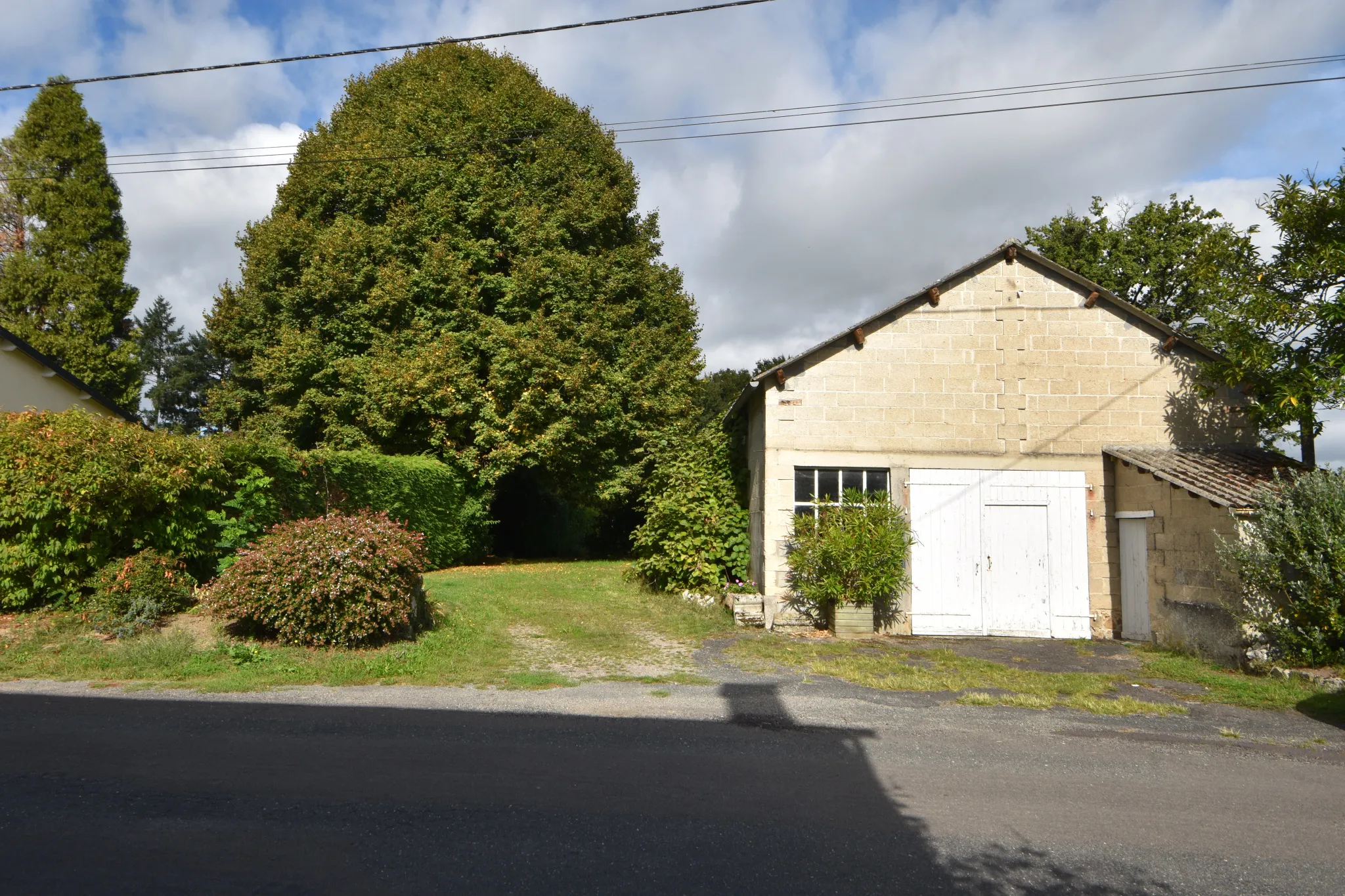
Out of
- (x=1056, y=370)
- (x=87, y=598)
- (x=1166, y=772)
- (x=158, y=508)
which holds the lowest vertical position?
(x=1166, y=772)

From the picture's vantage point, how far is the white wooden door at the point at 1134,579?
479 inches

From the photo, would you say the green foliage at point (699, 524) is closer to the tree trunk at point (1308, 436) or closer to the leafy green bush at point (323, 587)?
the leafy green bush at point (323, 587)

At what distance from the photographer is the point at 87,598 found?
11.2m

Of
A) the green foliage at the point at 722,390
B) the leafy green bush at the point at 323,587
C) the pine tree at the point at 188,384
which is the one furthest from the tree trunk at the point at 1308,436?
the pine tree at the point at 188,384

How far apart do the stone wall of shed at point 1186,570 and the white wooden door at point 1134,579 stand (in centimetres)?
→ 11

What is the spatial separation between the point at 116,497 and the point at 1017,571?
1248 cm

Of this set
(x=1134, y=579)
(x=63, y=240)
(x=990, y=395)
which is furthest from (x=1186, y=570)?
(x=63, y=240)

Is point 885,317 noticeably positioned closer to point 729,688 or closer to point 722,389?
point 729,688

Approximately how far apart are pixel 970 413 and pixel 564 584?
8431 millimetres

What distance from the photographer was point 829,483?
43.4 ft

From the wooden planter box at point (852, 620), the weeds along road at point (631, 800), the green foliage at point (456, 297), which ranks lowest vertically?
the weeds along road at point (631, 800)

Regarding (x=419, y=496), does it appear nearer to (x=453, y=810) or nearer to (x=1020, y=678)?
(x=1020, y=678)

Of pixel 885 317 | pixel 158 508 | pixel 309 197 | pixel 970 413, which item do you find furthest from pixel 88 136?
pixel 970 413

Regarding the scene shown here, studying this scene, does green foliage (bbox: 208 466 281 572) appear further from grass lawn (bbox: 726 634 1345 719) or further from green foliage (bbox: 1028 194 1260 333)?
green foliage (bbox: 1028 194 1260 333)
